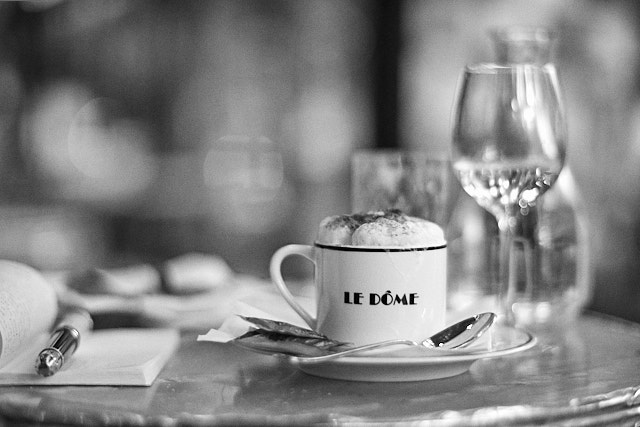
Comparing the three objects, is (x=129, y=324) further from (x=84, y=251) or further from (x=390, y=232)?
(x=84, y=251)

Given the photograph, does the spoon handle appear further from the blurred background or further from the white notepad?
the blurred background

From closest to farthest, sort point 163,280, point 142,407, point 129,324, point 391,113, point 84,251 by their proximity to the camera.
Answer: point 142,407 → point 129,324 → point 163,280 → point 84,251 → point 391,113

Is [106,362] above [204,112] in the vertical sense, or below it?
below

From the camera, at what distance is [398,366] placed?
54cm

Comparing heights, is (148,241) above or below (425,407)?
below

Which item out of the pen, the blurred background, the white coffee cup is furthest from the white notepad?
the blurred background

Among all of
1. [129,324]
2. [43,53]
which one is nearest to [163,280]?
[129,324]

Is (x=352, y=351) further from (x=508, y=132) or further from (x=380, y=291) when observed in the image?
(x=508, y=132)

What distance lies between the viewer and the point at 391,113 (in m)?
2.74

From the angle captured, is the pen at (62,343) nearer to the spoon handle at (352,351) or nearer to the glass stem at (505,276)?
the spoon handle at (352,351)

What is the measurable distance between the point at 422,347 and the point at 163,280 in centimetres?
44

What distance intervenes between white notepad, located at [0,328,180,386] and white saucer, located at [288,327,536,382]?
100 mm

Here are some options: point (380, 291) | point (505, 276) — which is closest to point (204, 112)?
point (505, 276)

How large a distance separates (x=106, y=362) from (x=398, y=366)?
0.19 m
